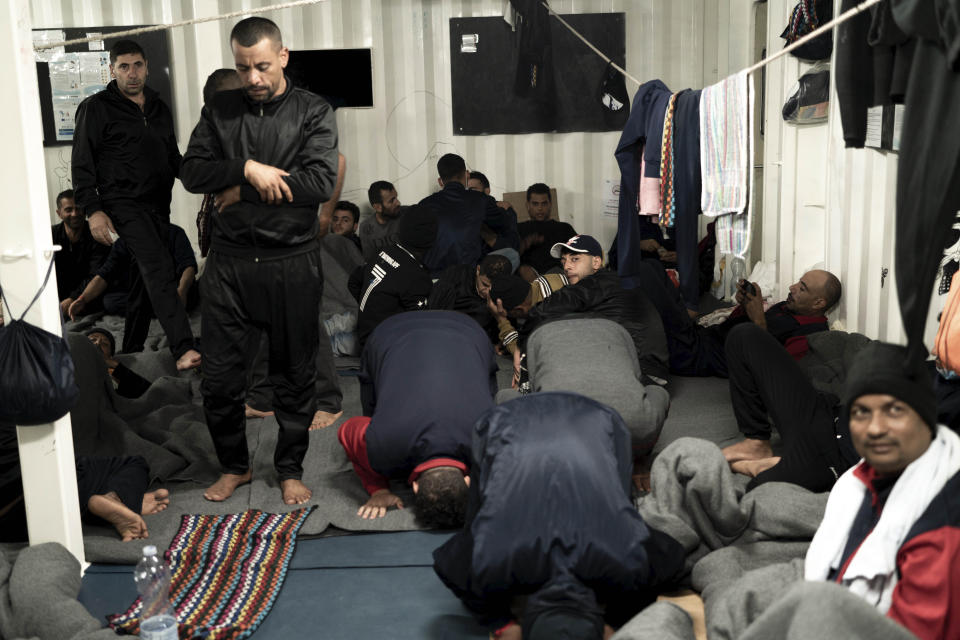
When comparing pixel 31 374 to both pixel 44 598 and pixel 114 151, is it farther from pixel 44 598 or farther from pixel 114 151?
pixel 114 151

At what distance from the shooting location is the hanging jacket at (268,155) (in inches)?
142

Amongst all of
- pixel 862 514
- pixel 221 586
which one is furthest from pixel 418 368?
pixel 862 514

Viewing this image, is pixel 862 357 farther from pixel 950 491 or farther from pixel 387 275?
pixel 387 275

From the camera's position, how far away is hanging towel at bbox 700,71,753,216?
3.80 metres

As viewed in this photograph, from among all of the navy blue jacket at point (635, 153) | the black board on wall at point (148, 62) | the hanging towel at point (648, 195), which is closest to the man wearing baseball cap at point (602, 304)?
the navy blue jacket at point (635, 153)

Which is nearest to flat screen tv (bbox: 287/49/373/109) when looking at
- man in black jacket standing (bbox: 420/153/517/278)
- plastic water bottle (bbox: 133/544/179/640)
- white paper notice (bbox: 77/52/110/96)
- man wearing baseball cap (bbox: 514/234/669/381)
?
white paper notice (bbox: 77/52/110/96)

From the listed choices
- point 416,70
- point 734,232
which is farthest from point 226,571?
point 416,70

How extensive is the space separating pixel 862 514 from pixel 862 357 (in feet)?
1.21

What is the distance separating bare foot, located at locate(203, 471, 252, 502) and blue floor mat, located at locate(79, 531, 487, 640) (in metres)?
0.46

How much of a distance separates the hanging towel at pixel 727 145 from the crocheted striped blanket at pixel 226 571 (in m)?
1.94

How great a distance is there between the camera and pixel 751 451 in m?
3.87

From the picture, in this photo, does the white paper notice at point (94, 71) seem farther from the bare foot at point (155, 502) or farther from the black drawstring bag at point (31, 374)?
the black drawstring bag at point (31, 374)

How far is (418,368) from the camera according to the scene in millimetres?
3738

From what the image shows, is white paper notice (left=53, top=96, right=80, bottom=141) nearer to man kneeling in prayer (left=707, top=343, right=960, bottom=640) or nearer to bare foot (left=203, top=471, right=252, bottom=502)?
bare foot (left=203, top=471, right=252, bottom=502)
